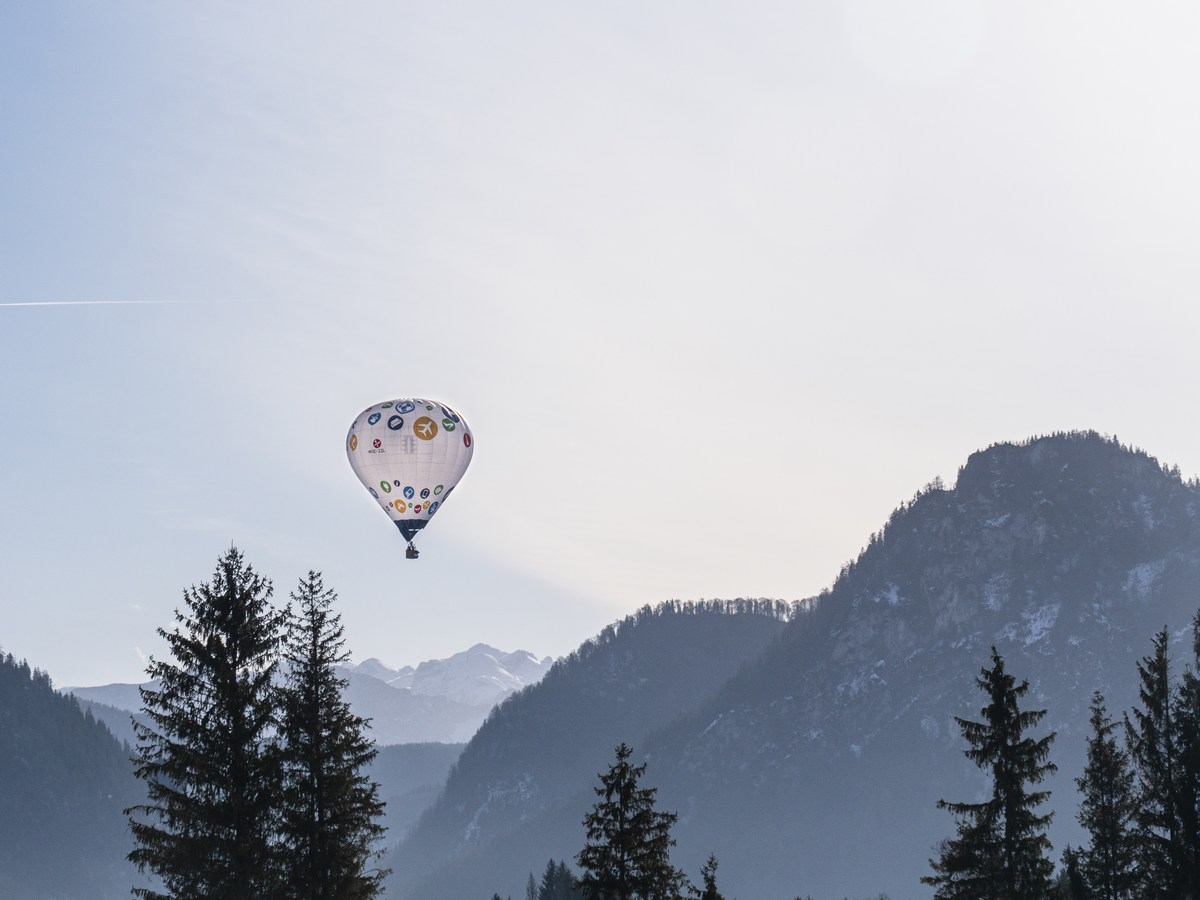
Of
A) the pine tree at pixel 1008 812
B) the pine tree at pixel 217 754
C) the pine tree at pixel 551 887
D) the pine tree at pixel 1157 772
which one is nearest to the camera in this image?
the pine tree at pixel 217 754

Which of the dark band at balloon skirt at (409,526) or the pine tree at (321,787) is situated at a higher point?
the dark band at balloon skirt at (409,526)

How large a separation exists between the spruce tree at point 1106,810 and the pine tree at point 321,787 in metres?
24.2

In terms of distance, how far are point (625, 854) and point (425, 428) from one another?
42.6 m

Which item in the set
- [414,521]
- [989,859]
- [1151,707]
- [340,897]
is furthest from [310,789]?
[414,521]

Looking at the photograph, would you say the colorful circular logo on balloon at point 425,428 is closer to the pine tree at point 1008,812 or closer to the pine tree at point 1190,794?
the pine tree at point 1008,812

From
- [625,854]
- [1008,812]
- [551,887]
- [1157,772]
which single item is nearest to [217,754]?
[625,854]

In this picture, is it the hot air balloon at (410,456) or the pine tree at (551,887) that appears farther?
the pine tree at (551,887)

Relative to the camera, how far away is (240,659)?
41031 mm

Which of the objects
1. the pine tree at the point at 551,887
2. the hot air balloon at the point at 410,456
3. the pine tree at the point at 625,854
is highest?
the hot air balloon at the point at 410,456

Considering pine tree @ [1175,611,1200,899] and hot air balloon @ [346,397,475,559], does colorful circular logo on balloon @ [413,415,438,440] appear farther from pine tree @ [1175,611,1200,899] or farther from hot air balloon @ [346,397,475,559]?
pine tree @ [1175,611,1200,899]

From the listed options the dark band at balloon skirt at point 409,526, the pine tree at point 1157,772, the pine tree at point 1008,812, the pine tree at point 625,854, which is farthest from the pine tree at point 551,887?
the pine tree at point 1157,772

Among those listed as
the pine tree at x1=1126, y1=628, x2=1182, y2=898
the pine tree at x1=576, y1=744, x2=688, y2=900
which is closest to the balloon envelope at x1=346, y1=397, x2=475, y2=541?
the pine tree at x1=576, y1=744, x2=688, y2=900

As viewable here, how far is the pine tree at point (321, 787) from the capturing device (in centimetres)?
4156

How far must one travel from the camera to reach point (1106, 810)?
5128 cm
